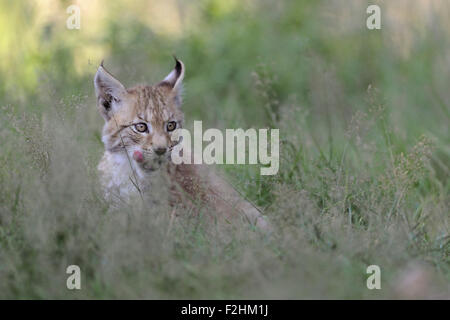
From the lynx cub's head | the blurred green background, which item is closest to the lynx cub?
the lynx cub's head

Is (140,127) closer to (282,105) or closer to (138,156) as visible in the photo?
(138,156)

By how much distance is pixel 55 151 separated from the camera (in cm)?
379

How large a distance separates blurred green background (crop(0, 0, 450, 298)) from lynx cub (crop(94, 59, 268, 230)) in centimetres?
23

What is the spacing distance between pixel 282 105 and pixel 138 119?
3.63 meters

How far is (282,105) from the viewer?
7.73 metres

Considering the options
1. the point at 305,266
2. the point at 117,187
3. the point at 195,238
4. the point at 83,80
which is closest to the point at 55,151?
the point at 117,187

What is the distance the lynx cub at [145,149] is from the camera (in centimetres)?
430

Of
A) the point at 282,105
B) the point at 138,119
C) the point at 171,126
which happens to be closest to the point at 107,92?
the point at 138,119

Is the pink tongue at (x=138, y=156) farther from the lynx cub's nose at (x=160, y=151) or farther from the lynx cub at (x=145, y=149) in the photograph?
the lynx cub's nose at (x=160, y=151)

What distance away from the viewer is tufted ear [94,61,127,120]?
438cm

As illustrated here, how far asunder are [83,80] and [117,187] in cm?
276

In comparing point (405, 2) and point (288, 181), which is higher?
point (405, 2)

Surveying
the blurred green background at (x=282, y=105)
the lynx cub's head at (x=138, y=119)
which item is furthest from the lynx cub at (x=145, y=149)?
the blurred green background at (x=282, y=105)

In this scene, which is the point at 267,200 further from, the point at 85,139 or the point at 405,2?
the point at 405,2
